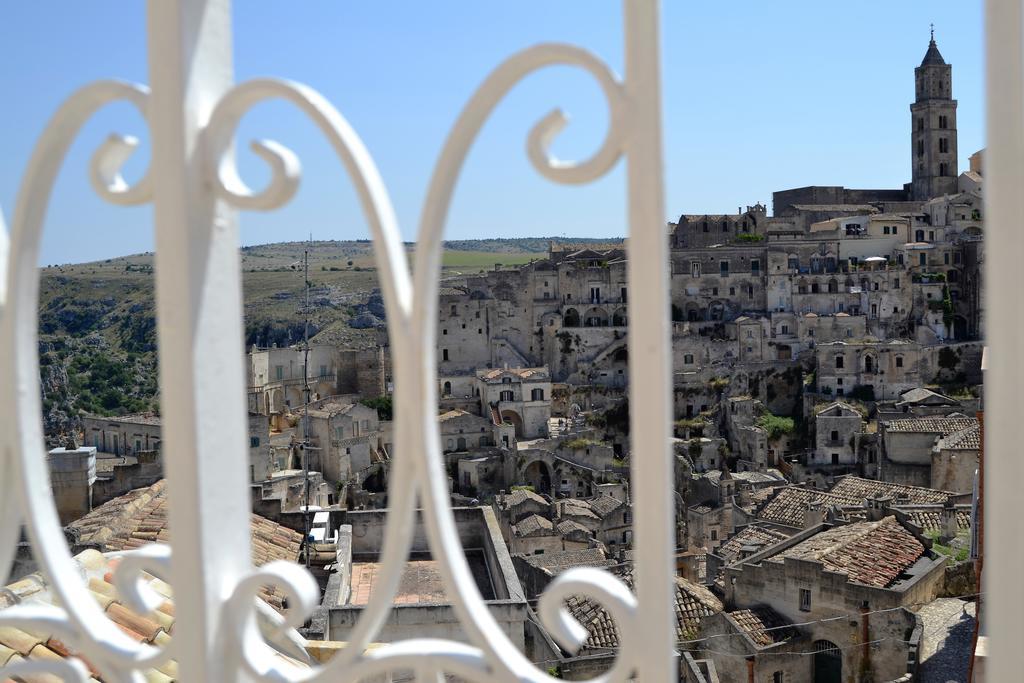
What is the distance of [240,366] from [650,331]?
2.20ft

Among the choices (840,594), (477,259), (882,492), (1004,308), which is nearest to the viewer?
(1004,308)

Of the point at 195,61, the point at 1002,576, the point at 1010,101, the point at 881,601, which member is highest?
the point at 195,61

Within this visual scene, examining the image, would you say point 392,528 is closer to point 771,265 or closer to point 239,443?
point 239,443

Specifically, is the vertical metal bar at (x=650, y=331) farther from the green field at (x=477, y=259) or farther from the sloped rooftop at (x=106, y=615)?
the green field at (x=477, y=259)

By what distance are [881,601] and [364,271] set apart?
2777 inches

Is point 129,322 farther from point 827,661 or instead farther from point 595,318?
point 827,661

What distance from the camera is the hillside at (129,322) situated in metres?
43.6

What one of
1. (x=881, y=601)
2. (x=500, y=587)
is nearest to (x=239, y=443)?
(x=500, y=587)

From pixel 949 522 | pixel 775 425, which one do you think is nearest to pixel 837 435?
pixel 775 425

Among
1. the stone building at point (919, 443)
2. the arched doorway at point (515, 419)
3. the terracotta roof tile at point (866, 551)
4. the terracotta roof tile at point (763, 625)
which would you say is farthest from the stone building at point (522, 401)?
the terracotta roof tile at point (763, 625)

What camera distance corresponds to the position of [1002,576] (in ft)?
4.21

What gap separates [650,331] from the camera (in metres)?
1.27

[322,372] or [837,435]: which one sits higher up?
[322,372]

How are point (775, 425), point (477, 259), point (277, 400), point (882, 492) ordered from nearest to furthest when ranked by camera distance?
1. point (882, 492)
2. point (775, 425)
3. point (277, 400)
4. point (477, 259)
